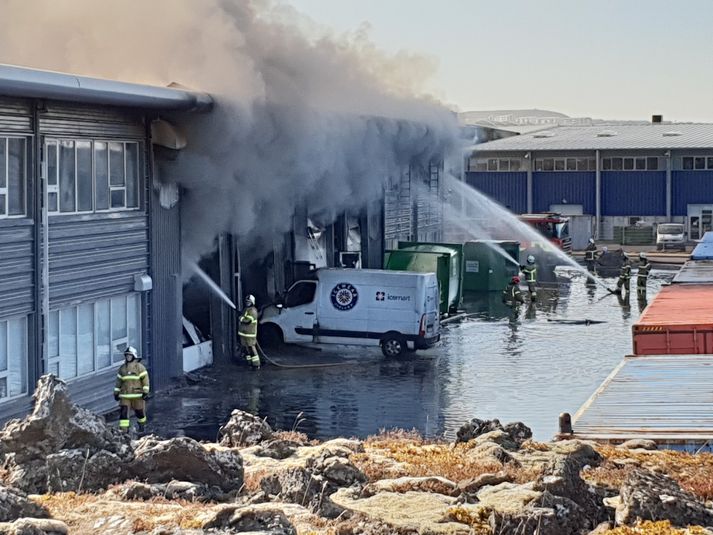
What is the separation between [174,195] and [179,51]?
4.12 m

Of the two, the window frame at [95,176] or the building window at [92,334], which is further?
the building window at [92,334]

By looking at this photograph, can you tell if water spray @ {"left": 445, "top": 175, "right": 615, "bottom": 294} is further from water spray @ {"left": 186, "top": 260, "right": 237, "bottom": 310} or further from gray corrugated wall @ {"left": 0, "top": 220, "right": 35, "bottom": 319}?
gray corrugated wall @ {"left": 0, "top": 220, "right": 35, "bottom": 319}

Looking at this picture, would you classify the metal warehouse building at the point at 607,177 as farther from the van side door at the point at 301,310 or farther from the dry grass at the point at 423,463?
the dry grass at the point at 423,463

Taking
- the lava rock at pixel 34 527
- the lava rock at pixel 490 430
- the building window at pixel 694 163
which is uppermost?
the building window at pixel 694 163

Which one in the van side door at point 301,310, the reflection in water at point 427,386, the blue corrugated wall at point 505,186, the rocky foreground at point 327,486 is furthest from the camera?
the blue corrugated wall at point 505,186

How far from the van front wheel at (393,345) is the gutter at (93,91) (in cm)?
622

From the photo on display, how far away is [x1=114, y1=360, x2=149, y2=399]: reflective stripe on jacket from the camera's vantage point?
1867 cm

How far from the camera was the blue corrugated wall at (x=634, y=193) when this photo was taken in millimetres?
62562

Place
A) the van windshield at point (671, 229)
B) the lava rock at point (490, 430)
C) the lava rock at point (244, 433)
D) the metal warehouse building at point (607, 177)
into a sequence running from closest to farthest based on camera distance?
the lava rock at point (244, 433) < the lava rock at point (490, 430) < the van windshield at point (671, 229) < the metal warehouse building at point (607, 177)

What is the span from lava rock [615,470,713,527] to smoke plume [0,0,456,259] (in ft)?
50.8

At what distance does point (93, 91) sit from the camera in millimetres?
19656


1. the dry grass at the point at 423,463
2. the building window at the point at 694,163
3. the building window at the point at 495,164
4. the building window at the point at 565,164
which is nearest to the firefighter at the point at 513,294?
the dry grass at the point at 423,463

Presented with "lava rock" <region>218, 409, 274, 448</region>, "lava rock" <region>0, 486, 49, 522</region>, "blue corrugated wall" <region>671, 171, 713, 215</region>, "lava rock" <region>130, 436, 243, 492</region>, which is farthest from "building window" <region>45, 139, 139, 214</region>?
"blue corrugated wall" <region>671, 171, 713, 215</region>

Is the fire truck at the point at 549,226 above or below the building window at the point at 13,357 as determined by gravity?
above
